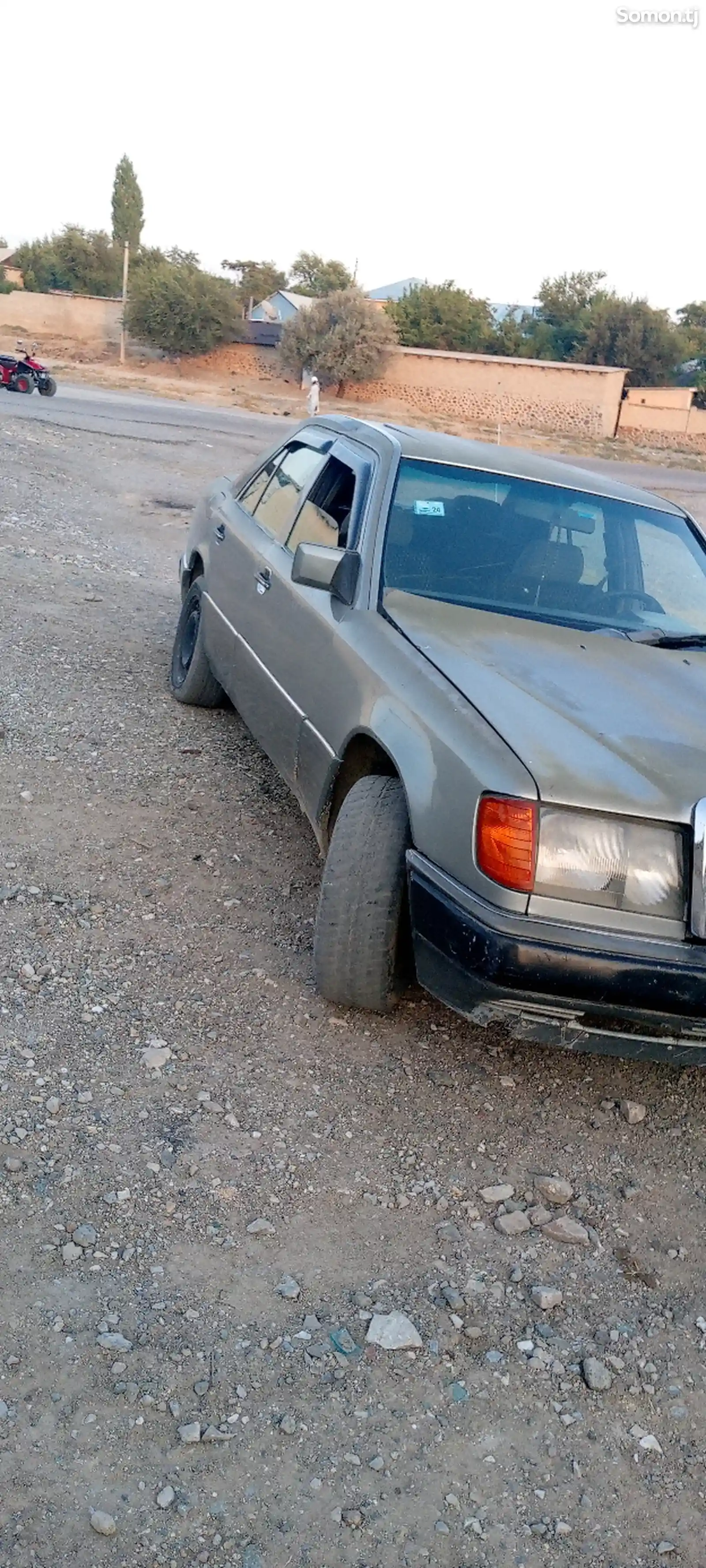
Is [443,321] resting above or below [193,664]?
above

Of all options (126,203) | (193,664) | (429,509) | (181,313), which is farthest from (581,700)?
(126,203)

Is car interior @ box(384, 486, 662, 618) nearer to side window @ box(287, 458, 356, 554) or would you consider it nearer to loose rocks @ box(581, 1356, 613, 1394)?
side window @ box(287, 458, 356, 554)

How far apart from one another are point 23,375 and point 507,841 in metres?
25.4

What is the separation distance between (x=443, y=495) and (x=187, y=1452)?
9.89ft

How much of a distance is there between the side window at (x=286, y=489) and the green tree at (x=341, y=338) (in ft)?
136

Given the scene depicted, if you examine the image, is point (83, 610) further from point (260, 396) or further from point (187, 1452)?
point (260, 396)

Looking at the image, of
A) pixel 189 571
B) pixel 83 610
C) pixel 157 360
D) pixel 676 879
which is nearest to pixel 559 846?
pixel 676 879

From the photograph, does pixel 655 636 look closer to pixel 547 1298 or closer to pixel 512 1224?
pixel 512 1224

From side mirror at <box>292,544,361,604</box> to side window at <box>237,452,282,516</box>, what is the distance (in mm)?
1428

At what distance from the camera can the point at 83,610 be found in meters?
7.52

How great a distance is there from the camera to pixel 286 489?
190 inches

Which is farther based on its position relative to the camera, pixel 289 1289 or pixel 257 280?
pixel 257 280

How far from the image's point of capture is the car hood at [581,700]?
9.08ft

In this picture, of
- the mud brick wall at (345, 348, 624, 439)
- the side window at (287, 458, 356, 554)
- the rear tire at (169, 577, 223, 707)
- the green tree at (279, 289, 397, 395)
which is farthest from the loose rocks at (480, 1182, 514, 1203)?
the green tree at (279, 289, 397, 395)
